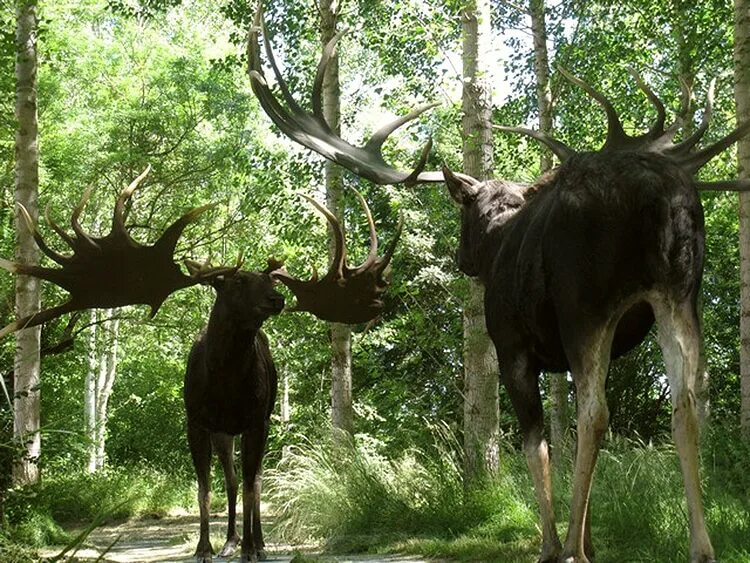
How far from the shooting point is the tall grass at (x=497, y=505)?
21.1 ft

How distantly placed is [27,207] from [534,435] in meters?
9.90

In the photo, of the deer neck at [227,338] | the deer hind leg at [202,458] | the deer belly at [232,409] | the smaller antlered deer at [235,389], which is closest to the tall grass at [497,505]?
the smaller antlered deer at [235,389]

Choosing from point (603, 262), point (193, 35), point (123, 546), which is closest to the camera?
point (603, 262)

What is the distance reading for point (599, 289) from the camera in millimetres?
4969

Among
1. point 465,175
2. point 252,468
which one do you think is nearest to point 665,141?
point 465,175

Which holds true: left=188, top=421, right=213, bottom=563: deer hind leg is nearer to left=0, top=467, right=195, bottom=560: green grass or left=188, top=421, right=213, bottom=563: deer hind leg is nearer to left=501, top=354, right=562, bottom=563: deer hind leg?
left=501, top=354, right=562, bottom=563: deer hind leg

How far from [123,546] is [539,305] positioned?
8.31 meters

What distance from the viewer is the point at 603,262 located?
495 cm

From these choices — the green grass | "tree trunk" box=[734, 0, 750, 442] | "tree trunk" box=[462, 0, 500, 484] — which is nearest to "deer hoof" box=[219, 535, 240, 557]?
"tree trunk" box=[462, 0, 500, 484]

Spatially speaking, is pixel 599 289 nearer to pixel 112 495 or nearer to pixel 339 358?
pixel 339 358

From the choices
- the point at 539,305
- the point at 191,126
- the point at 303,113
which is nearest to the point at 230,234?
the point at 191,126

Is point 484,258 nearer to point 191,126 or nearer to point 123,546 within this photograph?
point 123,546

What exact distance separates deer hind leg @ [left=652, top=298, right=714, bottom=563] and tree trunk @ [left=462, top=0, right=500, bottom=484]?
5481 mm

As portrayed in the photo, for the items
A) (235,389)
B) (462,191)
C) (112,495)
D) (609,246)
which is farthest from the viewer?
(112,495)
